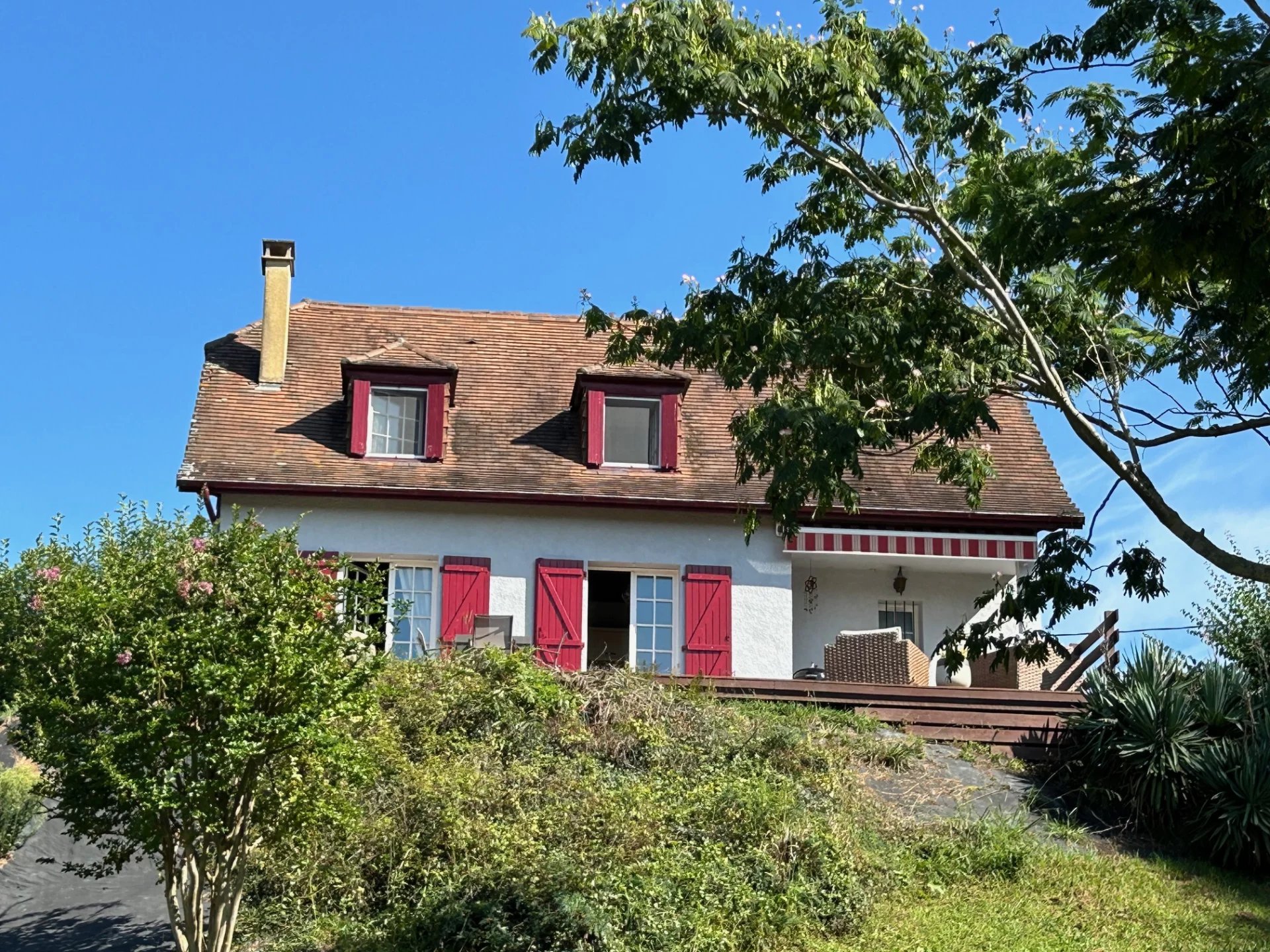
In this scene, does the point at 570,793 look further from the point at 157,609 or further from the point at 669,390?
the point at 669,390

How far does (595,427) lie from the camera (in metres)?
22.2

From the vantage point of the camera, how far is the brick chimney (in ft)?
75.7

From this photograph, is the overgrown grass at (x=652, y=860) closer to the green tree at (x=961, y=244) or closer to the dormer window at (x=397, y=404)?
the green tree at (x=961, y=244)

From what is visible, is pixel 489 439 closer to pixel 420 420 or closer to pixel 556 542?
pixel 420 420

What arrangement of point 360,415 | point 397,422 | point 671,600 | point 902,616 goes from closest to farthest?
1. point 671,600
2. point 360,415
3. point 397,422
4. point 902,616

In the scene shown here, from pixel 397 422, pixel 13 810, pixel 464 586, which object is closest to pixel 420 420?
pixel 397 422

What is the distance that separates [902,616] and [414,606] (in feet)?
22.3

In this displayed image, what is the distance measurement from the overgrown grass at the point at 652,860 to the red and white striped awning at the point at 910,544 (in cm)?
607

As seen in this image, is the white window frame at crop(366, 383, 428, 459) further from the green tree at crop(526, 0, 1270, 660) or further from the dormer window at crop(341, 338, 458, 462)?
the green tree at crop(526, 0, 1270, 660)

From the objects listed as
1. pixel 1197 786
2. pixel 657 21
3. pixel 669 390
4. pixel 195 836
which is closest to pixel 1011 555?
pixel 669 390

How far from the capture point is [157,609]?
11234mm

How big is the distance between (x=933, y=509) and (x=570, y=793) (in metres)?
9.27

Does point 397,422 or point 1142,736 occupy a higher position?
point 397,422

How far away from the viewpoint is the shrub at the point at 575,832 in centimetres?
1194
